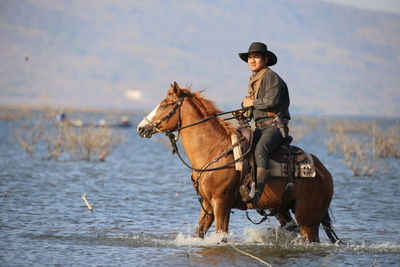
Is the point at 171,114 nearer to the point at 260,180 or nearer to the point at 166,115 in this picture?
the point at 166,115

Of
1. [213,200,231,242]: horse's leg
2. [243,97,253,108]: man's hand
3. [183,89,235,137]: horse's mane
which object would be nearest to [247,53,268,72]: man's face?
[243,97,253,108]: man's hand

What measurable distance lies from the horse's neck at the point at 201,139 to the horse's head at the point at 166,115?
12 cm

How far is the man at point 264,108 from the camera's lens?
9.75 metres

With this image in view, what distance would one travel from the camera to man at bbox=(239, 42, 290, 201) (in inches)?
384

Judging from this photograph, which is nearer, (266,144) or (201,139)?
(266,144)

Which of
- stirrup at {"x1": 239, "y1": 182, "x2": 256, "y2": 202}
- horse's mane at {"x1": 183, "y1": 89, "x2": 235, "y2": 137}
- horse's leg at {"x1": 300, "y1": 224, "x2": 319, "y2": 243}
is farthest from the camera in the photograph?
horse's leg at {"x1": 300, "y1": 224, "x2": 319, "y2": 243}

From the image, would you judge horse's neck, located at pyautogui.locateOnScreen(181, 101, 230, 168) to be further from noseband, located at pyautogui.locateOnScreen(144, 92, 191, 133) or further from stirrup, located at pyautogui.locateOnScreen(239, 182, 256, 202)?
stirrup, located at pyautogui.locateOnScreen(239, 182, 256, 202)

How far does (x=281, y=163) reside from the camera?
9.98 m

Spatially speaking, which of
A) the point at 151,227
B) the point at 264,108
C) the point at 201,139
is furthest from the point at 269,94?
the point at 151,227

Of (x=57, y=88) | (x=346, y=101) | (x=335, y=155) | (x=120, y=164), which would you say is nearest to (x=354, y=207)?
(x=120, y=164)

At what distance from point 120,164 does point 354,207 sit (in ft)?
48.6

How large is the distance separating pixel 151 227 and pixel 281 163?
147 inches

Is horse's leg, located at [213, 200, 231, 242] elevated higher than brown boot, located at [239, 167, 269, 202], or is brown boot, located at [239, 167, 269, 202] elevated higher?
brown boot, located at [239, 167, 269, 202]

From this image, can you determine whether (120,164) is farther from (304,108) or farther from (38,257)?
→ (304,108)
